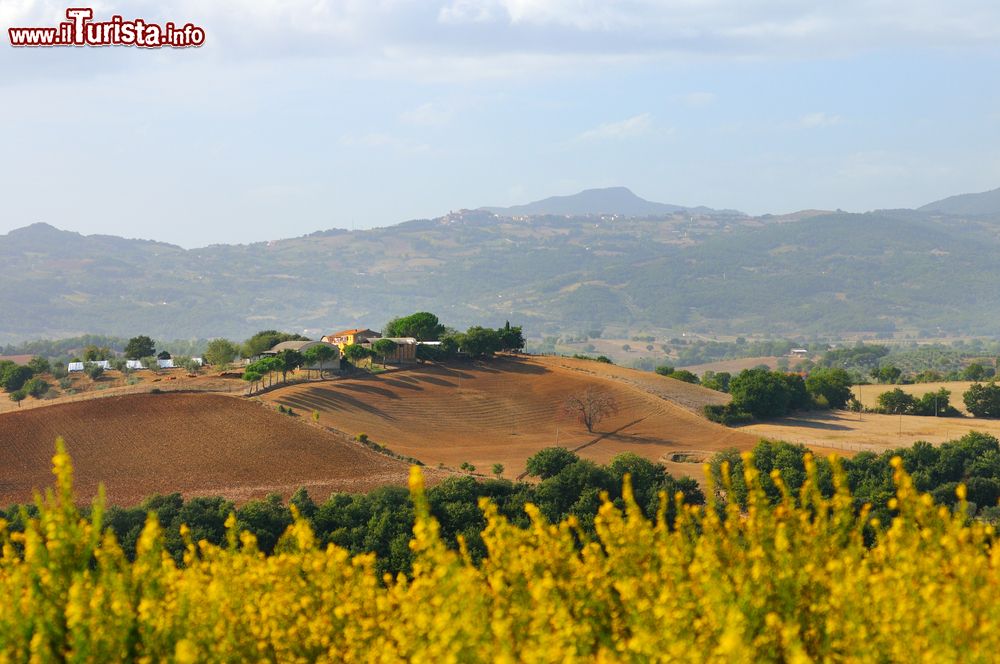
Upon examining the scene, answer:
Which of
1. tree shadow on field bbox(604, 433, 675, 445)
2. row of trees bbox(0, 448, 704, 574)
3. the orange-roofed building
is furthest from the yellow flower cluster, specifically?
the orange-roofed building

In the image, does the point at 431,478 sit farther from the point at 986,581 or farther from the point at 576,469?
the point at 986,581

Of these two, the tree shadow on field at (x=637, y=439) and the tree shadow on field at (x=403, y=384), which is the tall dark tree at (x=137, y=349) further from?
the tree shadow on field at (x=637, y=439)

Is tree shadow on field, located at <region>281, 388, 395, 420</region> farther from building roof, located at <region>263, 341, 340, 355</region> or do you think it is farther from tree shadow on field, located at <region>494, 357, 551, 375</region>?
tree shadow on field, located at <region>494, 357, 551, 375</region>

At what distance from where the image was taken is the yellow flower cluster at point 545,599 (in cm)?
1503

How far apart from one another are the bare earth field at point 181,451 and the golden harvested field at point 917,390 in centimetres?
6599

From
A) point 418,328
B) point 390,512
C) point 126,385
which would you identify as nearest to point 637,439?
point 418,328

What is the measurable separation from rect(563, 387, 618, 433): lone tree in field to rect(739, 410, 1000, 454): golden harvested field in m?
12.0

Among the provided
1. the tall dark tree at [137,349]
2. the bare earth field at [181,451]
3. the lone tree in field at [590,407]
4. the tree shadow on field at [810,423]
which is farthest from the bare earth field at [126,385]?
the tree shadow on field at [810,423]

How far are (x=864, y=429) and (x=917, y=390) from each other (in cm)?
4087

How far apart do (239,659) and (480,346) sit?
10201 centimetres

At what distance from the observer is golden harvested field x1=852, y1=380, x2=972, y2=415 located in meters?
126

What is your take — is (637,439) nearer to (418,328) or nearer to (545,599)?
(418,328)

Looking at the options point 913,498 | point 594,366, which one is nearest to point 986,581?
point 913,498

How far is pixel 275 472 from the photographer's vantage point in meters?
75.8
